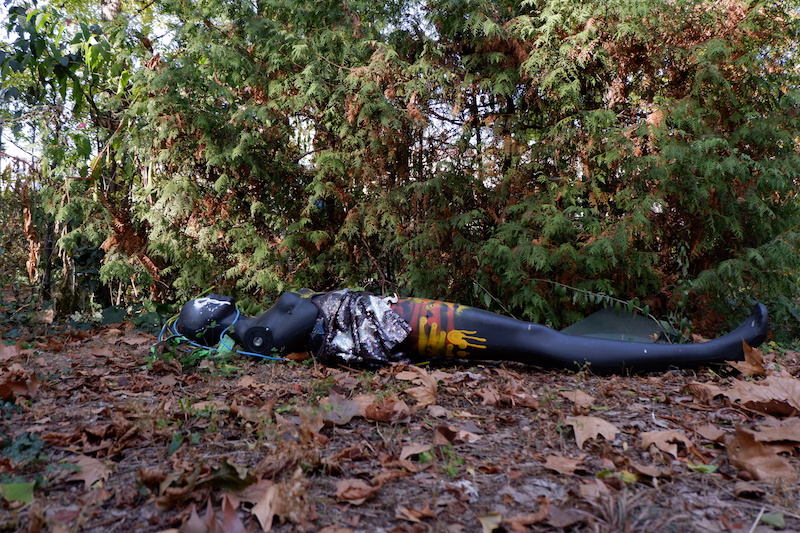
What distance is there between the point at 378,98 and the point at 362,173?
1.89ft

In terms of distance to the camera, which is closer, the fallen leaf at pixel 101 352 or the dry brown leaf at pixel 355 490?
the dry brown leaf at pixel 355 490

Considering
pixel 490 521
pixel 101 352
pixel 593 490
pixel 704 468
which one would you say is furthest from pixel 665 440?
pixel 101 352

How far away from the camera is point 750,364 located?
254 centimetres

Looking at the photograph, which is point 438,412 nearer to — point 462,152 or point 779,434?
point 779,434

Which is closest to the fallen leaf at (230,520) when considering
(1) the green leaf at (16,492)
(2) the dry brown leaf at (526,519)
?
(1) the green leaf at (16,492)

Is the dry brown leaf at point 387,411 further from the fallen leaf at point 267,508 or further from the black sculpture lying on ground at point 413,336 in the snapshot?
the black sculpture lying on ground at point 413,336

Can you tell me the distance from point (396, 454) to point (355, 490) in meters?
0.28

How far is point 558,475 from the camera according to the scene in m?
1.48

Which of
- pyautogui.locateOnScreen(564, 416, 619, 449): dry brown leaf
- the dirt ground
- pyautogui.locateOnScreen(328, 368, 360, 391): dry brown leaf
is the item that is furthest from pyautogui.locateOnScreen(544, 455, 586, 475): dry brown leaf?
pyautogui.locateOnScreen(328, 368, 360, 391): dry brown leaf

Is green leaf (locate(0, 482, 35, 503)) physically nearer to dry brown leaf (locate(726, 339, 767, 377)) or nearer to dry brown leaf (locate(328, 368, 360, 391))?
dry brown leaf (locate(328, 368, 360, 391))

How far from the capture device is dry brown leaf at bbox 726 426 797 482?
4.69 ft

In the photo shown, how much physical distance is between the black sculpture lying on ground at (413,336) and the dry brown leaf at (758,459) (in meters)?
1.16

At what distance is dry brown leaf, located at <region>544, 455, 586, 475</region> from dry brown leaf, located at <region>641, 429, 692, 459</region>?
25 cm

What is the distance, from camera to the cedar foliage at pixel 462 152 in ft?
11.5
